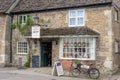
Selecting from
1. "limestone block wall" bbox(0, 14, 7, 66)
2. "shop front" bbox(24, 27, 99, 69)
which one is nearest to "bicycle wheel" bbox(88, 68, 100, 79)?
"shop front" bbox(24, 27, 99, 69)

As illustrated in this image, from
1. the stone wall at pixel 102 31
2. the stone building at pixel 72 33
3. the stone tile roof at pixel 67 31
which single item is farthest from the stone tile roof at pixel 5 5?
the stone wall at pixel 102 31

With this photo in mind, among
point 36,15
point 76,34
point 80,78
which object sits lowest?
point 80,78

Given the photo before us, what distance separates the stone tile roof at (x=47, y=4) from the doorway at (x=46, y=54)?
3251 mm

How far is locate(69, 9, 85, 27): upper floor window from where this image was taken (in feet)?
77.6

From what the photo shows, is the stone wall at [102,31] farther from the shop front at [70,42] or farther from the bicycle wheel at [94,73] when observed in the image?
the bicycle wheel at [94,73]

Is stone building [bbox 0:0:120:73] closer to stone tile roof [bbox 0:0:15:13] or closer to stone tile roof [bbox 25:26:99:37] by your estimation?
stone tile roof [bbox 25:26:99:37]

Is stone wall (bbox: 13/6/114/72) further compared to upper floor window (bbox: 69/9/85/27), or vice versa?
upper floor window (bbox: 69/9/85/27)

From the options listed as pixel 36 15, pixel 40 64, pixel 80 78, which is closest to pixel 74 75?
pixel 80 78

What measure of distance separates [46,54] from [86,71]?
19.4 feet

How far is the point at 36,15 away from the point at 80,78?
8413mm

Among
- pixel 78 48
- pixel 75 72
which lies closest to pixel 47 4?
pixel 78 48

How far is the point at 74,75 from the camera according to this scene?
69.3 feet

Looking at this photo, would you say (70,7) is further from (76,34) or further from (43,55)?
(43,55)

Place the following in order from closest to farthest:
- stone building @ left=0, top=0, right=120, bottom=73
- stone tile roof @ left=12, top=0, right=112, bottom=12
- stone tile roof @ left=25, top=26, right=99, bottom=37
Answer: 1. stone building @ left=0, top=0, right=120, bottom=73
2. stone tile roof @ left=25, top=26, right=99, bottom=37
3. stone tile roof @ left=12, top=0, right=112, bottom=12
